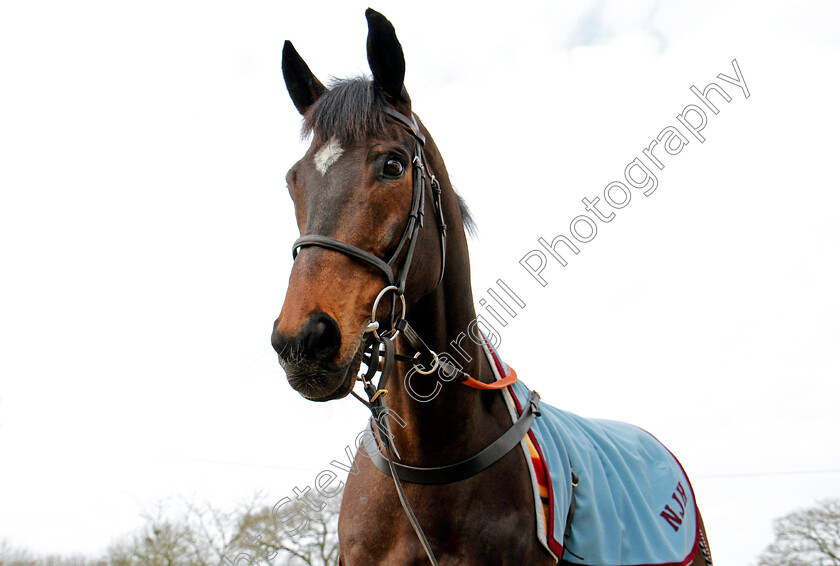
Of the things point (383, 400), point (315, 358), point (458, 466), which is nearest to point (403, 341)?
point (383, 400)

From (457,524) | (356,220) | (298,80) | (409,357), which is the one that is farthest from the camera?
(298,80)

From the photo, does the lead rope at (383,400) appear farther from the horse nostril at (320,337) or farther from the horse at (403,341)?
the horse nostril at (320,337)

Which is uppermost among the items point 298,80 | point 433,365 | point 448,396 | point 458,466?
point 298,80

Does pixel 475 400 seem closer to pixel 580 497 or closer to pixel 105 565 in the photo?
pixel 580 497

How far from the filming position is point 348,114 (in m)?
2.67

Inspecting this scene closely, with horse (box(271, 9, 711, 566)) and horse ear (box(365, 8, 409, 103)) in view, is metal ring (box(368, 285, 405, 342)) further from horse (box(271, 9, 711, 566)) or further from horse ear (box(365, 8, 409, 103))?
horse ear (box(365, 8, 409, 103))

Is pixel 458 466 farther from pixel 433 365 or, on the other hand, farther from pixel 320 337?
pixel 320 337

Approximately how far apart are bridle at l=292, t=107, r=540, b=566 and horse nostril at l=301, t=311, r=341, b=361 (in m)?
0.20

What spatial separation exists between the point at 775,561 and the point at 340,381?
31652 mm

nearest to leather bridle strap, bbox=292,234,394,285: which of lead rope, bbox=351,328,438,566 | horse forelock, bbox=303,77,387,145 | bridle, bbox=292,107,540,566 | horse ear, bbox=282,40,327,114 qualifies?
bridle, bbox=292,107,540,566

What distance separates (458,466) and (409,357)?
56cm

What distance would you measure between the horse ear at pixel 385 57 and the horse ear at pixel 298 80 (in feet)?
1.86

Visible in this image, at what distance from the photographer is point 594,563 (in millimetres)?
3184

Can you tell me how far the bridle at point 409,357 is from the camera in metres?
2.38
